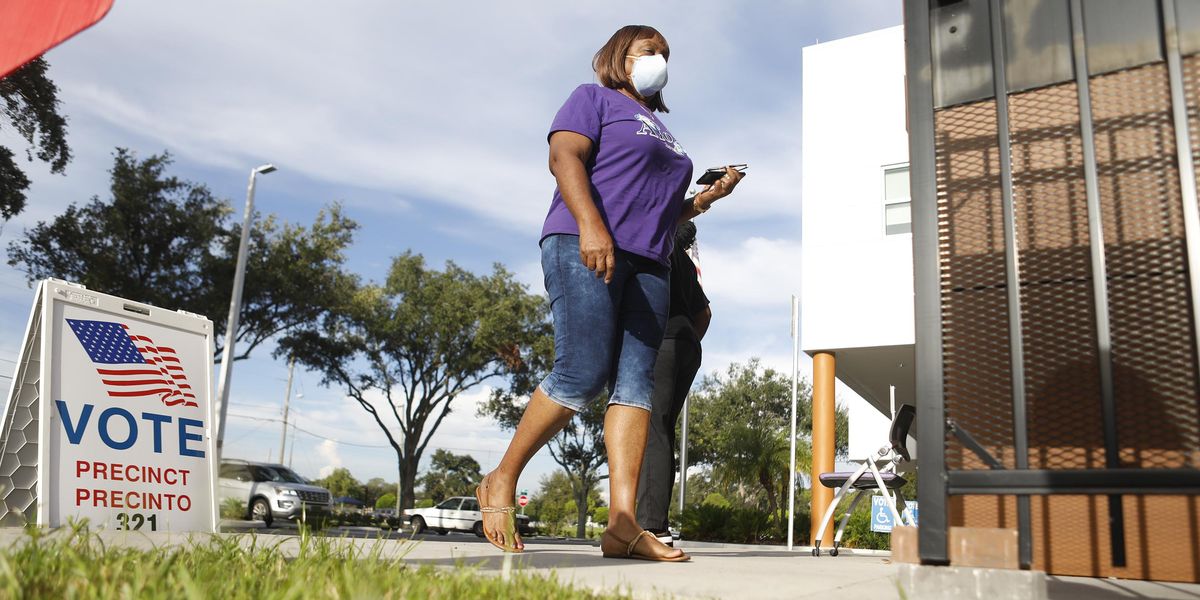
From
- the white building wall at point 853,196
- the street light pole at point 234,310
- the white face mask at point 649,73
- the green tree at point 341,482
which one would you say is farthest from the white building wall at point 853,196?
the green tree at point 341,482

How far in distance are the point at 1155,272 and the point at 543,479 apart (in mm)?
64324

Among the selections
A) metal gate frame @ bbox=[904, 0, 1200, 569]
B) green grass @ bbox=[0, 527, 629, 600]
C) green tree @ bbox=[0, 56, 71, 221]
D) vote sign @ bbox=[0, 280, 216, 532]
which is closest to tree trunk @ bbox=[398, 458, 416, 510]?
green tree @ bbox=[0, 56, 71, 221]

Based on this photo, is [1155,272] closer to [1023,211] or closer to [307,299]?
[1023,211]

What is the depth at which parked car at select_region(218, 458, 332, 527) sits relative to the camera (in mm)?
20391

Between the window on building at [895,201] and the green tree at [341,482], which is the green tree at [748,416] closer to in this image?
the window on building at [895,201]

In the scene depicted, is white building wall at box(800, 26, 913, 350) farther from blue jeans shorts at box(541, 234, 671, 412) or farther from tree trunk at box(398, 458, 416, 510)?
tree trunk at box(398, 458, 416, 510)

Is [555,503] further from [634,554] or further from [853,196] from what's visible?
[634,554]

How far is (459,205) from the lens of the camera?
29359mm

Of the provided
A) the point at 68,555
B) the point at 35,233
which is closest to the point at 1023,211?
the point at 68,555

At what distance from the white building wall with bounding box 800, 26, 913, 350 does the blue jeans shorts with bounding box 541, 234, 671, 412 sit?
9702mm

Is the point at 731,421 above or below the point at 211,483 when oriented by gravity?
above

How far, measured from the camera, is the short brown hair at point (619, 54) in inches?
137

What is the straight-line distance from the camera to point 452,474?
6494 cm

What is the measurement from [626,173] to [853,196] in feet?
35.1
